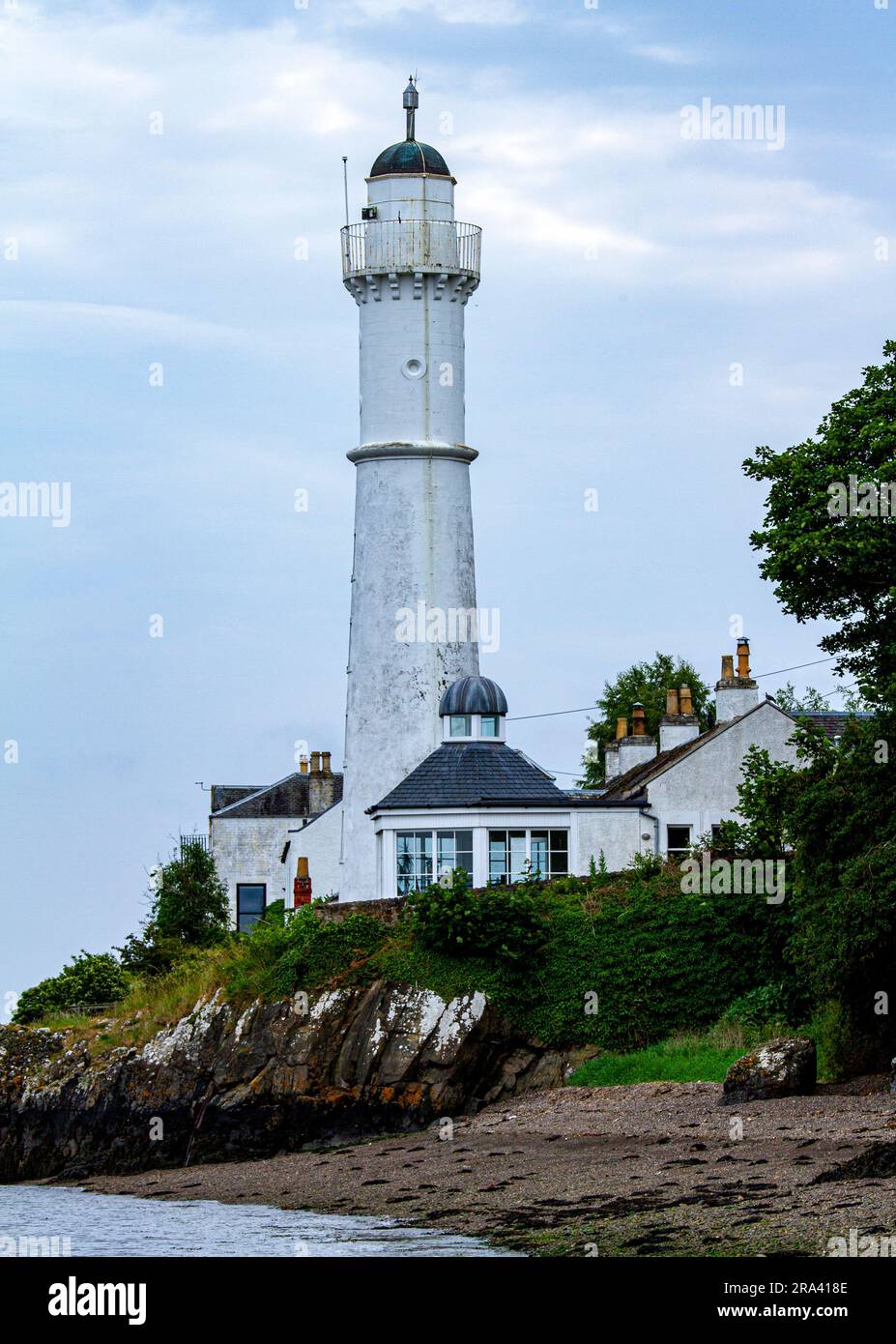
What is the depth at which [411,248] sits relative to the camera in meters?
58.7

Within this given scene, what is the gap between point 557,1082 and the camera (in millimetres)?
45719

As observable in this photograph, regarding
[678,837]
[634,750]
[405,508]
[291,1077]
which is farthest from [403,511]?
[291,1077]

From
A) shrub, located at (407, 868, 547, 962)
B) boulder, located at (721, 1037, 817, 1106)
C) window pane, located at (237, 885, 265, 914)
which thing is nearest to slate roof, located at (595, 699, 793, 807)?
shrub, located at (407, 868, 547, 962)

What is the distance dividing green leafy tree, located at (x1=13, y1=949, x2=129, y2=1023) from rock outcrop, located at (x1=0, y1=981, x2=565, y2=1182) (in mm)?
10589

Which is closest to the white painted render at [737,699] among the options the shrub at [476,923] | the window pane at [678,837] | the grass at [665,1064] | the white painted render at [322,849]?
the window pane at [678,837]

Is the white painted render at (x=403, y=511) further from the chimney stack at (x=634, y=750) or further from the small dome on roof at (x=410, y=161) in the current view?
the chimney stack at (x=634, y=750)

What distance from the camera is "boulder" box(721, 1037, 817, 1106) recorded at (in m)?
37.5

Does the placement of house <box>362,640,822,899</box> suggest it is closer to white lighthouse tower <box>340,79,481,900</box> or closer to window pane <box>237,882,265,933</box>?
white lighthouse tower <box>340,79,481,900</box>

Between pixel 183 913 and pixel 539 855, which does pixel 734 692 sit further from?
pixel 183 913

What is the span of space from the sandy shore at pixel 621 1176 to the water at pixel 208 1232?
68cm

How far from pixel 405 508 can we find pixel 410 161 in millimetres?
9755
